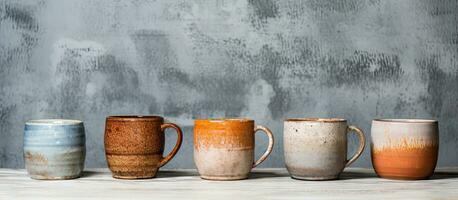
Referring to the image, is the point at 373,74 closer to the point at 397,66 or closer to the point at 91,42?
the point at 397,66

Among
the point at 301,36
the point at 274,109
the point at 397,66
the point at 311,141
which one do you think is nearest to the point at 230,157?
the point at 311,141

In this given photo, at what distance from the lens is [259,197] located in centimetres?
101

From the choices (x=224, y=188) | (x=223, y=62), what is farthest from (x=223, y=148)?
(x=223, y=62)

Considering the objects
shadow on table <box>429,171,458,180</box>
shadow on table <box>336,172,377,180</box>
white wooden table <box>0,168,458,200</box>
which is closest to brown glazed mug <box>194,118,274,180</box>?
white wooden table <box>0,168,458,200</box>

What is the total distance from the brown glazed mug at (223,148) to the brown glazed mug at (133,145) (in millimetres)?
73

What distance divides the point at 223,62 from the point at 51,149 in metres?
0.42

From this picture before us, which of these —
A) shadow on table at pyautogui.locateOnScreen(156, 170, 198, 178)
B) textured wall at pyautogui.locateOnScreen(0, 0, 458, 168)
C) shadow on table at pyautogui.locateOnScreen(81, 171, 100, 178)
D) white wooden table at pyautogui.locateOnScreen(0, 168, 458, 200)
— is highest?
textured wall at pyautogui.locateOnScreen(0, 0, 458, 168)

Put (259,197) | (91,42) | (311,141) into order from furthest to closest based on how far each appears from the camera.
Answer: (91,42), (311,141), (259,197)

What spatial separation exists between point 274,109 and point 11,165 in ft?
1.91

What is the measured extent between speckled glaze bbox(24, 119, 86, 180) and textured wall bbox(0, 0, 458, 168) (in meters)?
0.22

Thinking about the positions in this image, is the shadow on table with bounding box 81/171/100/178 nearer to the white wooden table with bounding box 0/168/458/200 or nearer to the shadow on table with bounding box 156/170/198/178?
the white wooden table with bounding box 0/168/458/200

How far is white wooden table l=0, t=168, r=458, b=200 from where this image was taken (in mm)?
1020

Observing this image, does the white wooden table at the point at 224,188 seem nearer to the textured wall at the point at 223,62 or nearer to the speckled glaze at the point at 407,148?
the speckled glaze at the point at 407,148

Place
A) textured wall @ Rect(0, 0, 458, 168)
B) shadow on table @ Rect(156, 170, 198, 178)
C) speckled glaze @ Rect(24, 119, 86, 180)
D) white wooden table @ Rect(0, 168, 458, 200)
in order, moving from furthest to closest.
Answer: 1. textured wall @ Rect(0, 0, 458, 168)
2. shadow on table @ Rect(156, 170, 198, 178)
3. speckled glaze @ Rect(24, 119, 86, 180)
4. white wooden table @ Rect(0, 168, 458, 200)
